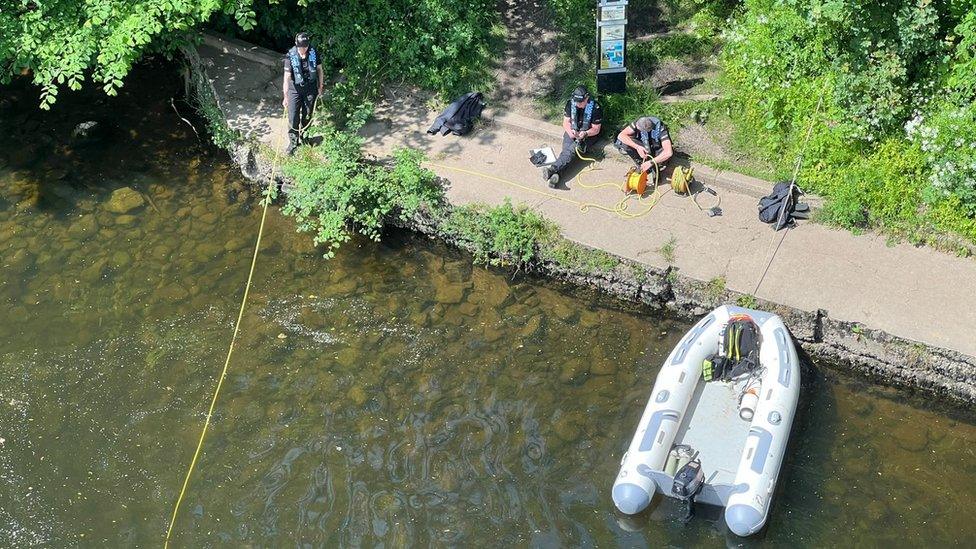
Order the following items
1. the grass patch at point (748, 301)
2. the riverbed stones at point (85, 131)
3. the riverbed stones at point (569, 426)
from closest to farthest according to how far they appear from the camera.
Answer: the riverbed stones at point (569, 426), the grass patch at point (748, 301), the riverbed stones at point (85, 131)

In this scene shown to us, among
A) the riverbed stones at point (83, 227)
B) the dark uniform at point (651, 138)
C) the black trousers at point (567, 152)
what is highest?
the dark uniform at point (651, 138)

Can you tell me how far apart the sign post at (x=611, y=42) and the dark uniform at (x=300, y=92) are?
3.69m

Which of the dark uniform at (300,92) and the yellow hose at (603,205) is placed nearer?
the yellow hose at (603,205)

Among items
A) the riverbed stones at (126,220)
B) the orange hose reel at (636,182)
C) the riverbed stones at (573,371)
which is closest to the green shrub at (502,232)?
the orange hose reel at (636,182)

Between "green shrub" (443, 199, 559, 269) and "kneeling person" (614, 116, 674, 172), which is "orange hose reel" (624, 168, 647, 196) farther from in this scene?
"green shrub" (443, 199, 559, 269)

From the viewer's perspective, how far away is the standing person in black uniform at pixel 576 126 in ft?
43.9

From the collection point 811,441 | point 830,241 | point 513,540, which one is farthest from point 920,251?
point 513,540

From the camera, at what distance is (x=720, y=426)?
1117 centimetres

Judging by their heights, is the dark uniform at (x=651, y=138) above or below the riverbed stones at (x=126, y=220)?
above

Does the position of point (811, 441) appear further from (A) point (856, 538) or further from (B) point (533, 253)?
(B) point (533, 253)

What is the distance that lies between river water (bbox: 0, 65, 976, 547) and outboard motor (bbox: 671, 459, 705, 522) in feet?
0.99

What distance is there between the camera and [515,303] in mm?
12703

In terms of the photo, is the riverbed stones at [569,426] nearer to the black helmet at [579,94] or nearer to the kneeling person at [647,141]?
the kneeling person at [647,141]

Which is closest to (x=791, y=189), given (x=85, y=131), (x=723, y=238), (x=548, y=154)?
(x=723, y=238)
